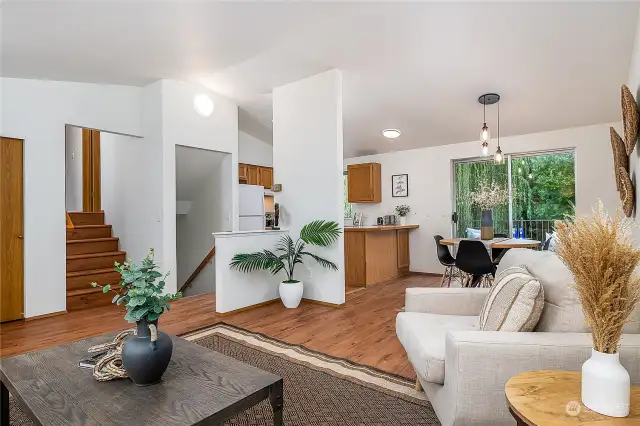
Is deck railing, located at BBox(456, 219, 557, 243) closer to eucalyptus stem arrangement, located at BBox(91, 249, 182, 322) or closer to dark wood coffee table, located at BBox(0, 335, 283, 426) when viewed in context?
dark wood coffee table, located at BBox(0, 335, 283, 426)

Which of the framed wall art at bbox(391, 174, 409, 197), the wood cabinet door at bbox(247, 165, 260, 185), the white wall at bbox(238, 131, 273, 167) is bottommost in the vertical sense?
the framed wall art at bbox(391, 174, 409, 197)

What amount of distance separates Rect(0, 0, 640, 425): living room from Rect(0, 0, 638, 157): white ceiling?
0.09ft

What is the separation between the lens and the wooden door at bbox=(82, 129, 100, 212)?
5.93 metres

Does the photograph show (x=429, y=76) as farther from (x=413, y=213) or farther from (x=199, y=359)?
(x=199, y=359)

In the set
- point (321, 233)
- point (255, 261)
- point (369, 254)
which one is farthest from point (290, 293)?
point (369, 254)

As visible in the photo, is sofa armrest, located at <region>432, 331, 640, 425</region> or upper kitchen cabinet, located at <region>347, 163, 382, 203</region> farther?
upper kitchen cabinet, located at <region>347, 163, 382, 203</region>

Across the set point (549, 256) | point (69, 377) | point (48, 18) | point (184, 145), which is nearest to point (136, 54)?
point (48, 18)

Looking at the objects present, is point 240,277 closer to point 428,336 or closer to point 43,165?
point 43,165

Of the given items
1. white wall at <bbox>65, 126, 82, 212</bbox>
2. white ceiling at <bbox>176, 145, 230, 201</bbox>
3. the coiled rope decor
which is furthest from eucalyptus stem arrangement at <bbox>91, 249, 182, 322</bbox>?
white wall at <bbox>65, 126, 82, 212</bbox>

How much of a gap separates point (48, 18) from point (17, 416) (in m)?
2.89

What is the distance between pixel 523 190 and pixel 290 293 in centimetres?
410

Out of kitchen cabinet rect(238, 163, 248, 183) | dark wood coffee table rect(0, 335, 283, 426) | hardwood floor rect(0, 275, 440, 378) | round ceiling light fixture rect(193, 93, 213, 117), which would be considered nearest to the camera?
dark wood coffee table rect(0, 335, 283, 426)

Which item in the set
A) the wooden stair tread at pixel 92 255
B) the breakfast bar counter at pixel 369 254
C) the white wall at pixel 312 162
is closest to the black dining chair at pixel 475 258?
the white wall at pixel 312 162

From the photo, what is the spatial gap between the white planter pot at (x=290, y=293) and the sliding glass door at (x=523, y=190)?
101 inches
